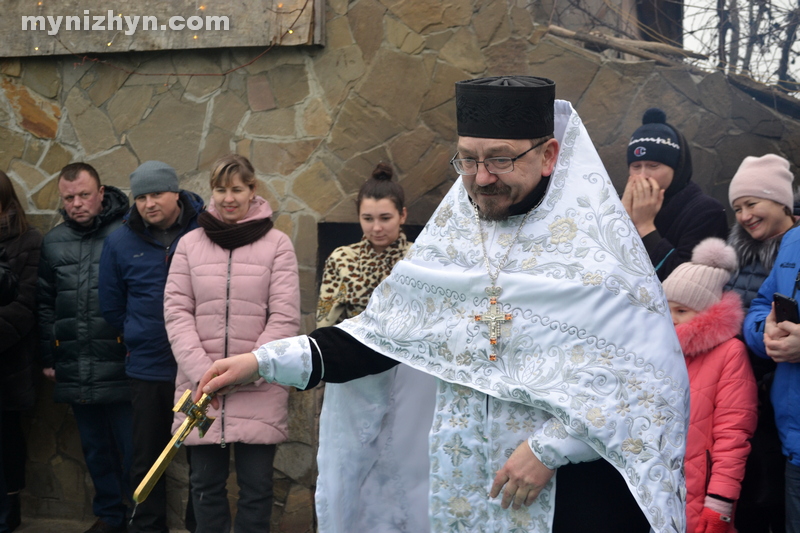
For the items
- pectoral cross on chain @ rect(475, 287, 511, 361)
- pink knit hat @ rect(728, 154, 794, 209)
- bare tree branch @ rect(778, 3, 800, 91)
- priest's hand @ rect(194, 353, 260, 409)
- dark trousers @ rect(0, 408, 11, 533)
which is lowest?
dark trousers @ rect(0, 408, 11, 533)

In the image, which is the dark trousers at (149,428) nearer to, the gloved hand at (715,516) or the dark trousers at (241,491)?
the dark trousers at (241,491)

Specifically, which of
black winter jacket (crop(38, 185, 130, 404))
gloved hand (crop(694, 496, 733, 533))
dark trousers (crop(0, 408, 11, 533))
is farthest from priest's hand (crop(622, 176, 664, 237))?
dark trousers (crop(0, 408, 11, 533))

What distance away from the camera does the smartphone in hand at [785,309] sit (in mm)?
2953

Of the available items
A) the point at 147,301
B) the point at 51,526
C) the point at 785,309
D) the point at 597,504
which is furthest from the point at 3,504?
the point at 785,309

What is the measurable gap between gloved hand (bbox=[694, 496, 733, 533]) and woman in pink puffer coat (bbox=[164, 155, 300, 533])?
Answer: 194cm

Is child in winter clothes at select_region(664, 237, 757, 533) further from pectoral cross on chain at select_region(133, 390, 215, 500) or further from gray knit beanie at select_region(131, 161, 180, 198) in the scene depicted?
gray knit beanie at select_region(131, 161, 180, 198)

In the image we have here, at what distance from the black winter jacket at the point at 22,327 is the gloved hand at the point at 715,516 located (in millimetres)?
3672

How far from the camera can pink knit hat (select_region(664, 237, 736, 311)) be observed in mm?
3244

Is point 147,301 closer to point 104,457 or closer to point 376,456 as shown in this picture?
point 104,457

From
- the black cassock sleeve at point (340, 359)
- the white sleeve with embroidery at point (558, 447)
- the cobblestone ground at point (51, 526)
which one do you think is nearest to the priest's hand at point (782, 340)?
the white sleeve with embroidery at point (558, 447)

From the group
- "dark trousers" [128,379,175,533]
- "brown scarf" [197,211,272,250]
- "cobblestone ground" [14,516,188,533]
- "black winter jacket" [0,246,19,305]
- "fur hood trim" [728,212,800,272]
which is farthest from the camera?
"cobblestone ground" [14,516,188,533]

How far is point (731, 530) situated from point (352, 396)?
4.70 feet

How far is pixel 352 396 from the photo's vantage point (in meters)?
2.78

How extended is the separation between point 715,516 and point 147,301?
2.84 m
